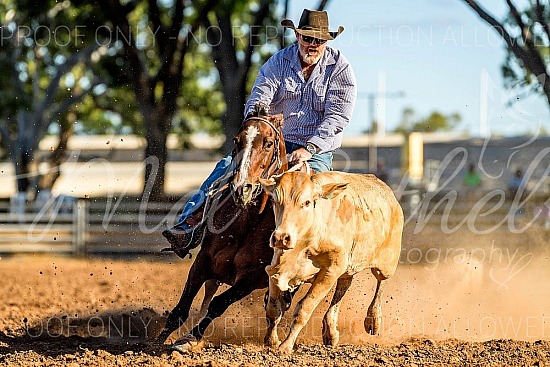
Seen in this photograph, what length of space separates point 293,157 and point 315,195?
0.65 metres

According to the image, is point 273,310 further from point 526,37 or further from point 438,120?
point 438,120

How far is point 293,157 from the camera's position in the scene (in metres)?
6.11

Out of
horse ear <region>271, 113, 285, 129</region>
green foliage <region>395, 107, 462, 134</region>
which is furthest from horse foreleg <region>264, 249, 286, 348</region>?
green foliage <region>395, 107, 462, 134</region>

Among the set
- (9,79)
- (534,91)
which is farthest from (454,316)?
(9,79)

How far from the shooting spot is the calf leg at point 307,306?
5684 millimetres

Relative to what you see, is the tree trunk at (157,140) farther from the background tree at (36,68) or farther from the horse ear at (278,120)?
the horse ear at (278,120)

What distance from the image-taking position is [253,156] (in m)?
5.67

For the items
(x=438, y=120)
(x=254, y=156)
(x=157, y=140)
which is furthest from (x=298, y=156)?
(x=438, y=120)

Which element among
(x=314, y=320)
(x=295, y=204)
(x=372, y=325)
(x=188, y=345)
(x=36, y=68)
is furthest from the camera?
(x=36, y=68)

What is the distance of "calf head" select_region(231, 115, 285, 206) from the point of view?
5.63 meters

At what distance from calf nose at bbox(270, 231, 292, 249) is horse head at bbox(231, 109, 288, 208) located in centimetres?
49

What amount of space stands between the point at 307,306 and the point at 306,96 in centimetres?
159

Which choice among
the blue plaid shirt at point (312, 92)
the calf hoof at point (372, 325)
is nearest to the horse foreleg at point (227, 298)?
the blue plaid shirt at point (312, 92)

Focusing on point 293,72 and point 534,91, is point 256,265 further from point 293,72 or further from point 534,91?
point 534,91
